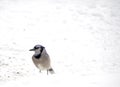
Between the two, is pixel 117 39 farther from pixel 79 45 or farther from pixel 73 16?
pixel 73 16

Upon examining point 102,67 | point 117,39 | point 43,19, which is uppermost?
point 43,19

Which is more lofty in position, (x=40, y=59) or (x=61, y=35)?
(x=61, y=35)

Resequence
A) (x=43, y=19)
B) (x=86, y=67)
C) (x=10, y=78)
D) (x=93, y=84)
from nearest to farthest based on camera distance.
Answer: (x=93, y=84)
(x=10, y=78)
(x=86, y=67)
(x=43, y=19)

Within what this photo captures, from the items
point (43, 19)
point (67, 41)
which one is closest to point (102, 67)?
point (67, 41)

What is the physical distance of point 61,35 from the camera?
12156 millimetres

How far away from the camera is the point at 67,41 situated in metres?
11.7

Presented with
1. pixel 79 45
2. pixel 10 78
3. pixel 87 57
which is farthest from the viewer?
pixel 79 45

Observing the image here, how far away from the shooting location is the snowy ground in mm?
9672

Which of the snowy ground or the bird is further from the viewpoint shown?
the snowy ground

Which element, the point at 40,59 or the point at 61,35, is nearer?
the point at 40,59

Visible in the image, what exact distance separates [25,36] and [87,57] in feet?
8.36

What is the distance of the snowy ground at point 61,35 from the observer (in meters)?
9.67

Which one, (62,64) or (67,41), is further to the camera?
(67,41)

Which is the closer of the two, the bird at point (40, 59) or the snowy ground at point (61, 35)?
the bird at point (40, 59)
